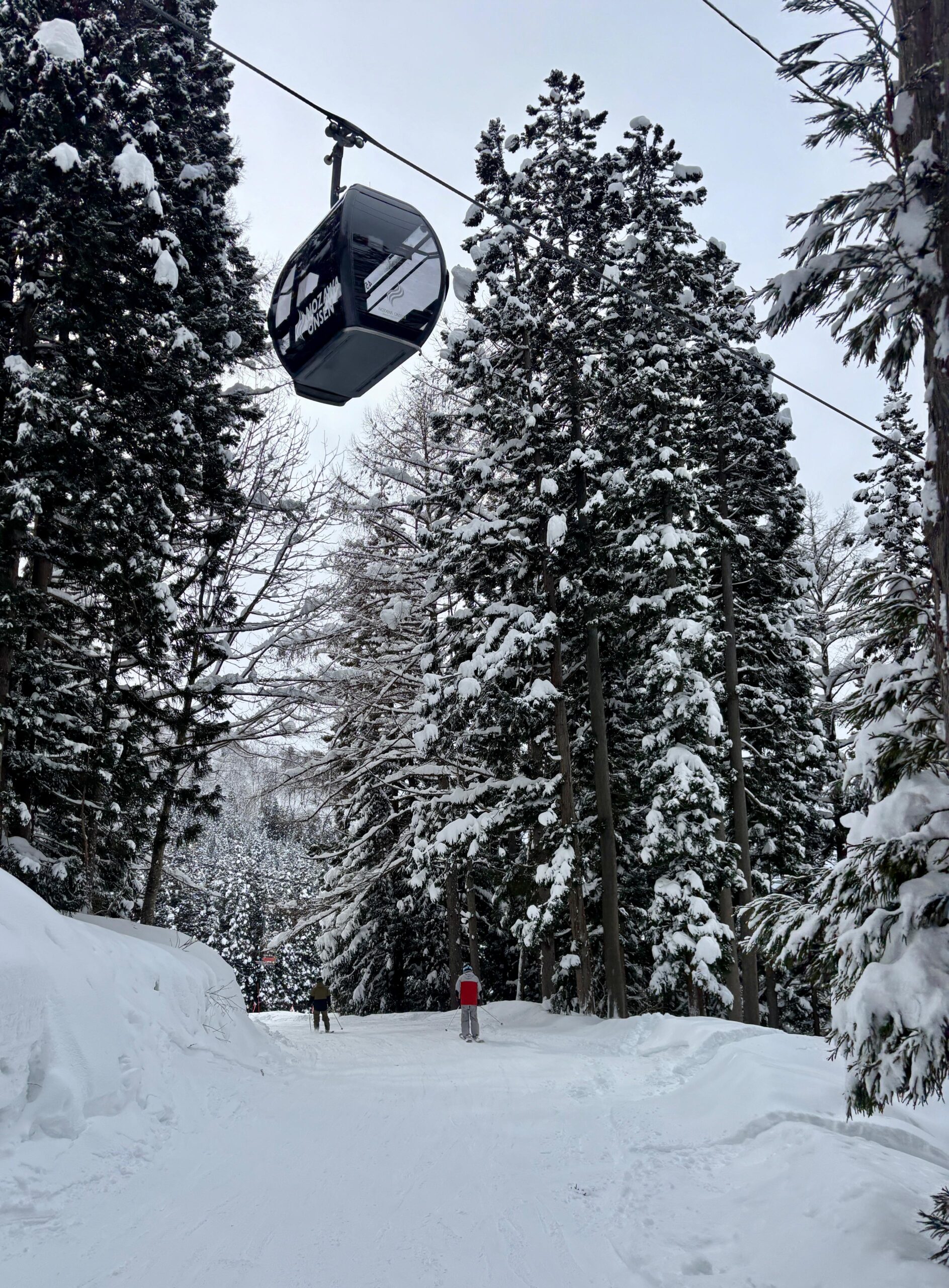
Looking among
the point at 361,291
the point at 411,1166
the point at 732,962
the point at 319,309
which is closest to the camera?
the point at 361,291

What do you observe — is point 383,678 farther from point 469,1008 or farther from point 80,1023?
point 80,1023

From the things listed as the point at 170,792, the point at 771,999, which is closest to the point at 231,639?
the point at 170,792

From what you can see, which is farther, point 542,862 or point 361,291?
point 542,862

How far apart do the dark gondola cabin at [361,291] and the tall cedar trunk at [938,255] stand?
11.3 feet

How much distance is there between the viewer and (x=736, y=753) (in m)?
20.0

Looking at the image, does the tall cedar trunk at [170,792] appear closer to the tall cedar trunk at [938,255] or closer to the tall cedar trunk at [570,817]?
the tall cedar trunk at [570,817]

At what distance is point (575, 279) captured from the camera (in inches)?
768

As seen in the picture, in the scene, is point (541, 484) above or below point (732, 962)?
above

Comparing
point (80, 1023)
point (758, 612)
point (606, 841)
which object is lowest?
point (80, 1023)

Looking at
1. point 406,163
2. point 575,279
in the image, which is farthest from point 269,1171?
point 575,279

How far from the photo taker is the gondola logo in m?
6.50

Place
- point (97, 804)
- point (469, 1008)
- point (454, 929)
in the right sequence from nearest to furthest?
1. point (97, 804)
2. point (469, 1008)
3. point (454, 929)

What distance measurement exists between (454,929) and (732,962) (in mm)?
9132

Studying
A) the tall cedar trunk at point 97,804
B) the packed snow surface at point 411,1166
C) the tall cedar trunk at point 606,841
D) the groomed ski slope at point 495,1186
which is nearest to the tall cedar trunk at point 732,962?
the tall cedar trunk at point 606,841
